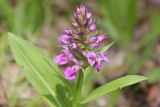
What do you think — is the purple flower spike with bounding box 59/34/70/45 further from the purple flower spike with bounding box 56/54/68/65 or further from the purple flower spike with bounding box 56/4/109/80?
the purple flower spike with bounding box 56/54/68/65

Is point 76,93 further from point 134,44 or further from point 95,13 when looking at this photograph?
point 95,13

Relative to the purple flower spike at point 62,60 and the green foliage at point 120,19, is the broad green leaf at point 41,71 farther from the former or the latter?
the green foliage at point 120,19

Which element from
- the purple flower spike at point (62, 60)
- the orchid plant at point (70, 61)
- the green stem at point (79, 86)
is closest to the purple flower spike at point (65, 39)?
the orchid plant at point (70, 61)

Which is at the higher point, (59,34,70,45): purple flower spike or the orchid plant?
(59,34,70,45): purple flower spike

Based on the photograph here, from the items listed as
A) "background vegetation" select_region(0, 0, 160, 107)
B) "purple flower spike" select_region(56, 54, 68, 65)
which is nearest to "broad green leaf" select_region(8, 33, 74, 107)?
"purple flower spike" select_region(56, 54, 68, 65)

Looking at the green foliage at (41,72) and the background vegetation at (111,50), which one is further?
the background vegetation at (111,50)

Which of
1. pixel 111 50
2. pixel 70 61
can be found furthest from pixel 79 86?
pixel 111 50

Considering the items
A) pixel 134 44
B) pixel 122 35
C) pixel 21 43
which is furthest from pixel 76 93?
pixel 134 44

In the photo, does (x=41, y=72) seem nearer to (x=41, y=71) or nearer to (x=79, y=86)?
(x=41, y=71)
